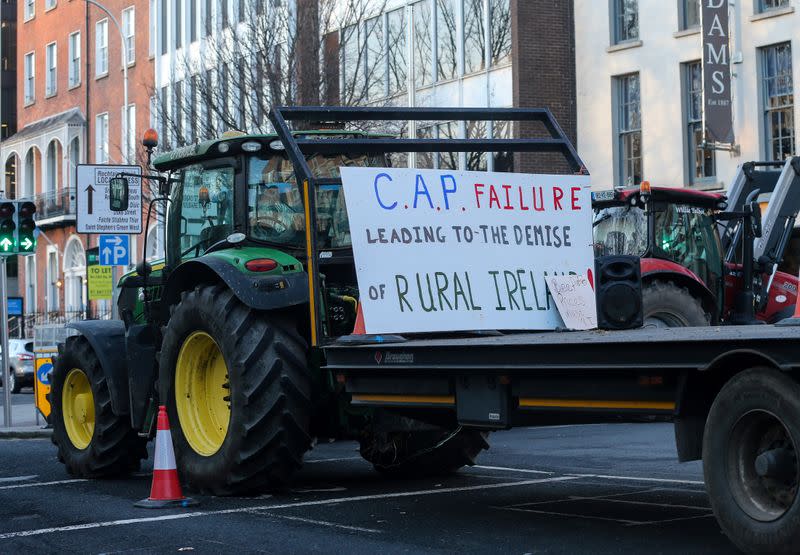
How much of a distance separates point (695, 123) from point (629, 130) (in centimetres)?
189

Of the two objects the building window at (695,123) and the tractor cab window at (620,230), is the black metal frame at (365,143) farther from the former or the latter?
the building window at (695,123)

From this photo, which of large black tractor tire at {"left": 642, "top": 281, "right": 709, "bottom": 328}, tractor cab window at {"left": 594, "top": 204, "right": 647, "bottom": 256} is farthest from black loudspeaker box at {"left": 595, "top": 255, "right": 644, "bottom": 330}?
tractor cab window at {"left": 594, "top": 204, "right": 647, "bottom": 256}

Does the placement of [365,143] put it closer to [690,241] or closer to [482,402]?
[482,402]

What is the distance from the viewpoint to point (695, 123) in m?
27.3

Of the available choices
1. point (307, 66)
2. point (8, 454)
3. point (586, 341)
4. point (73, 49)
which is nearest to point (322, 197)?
point (586, 341)

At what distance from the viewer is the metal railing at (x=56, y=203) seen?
5112 cm

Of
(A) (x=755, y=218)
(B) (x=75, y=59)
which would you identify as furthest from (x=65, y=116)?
(A) (x=755, y=218)

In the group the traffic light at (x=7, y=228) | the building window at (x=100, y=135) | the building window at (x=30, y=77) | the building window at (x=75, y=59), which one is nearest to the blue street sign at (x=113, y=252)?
Answer: the traffic light at (x=7, y=228)

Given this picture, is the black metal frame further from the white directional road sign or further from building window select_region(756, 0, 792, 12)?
building window select_region(756, 0, 792, 12)

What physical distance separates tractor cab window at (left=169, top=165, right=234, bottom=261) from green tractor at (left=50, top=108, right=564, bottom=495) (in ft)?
0.05

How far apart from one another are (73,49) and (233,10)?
2072 centimetres

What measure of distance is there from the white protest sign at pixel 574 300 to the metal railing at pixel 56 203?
42913 millimetres

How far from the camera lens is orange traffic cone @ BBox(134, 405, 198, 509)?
9.88 m

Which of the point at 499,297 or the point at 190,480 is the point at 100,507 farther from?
the point at 499,297
